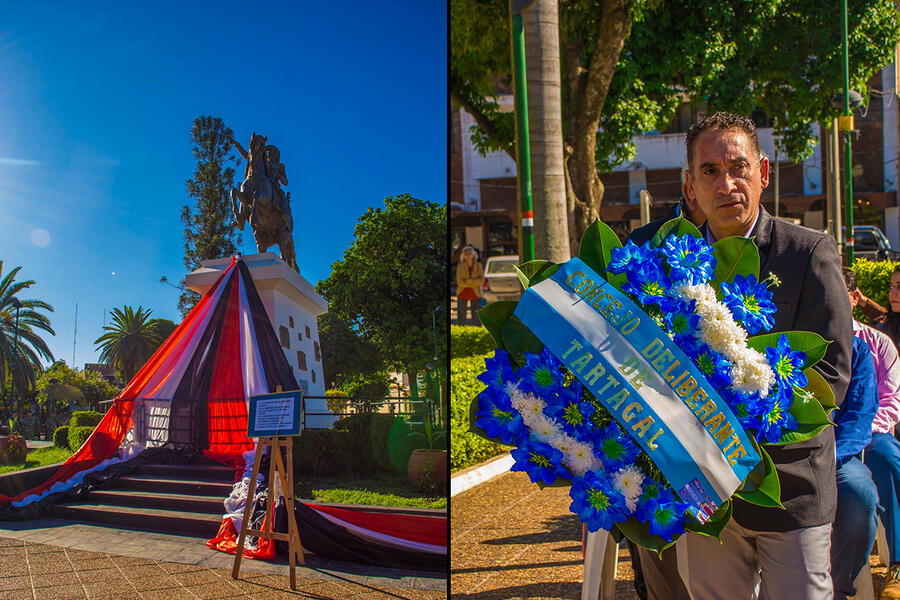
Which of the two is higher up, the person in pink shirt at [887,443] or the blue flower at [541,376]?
the blue flower at [541,376]

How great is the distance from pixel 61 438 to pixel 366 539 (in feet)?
3.97

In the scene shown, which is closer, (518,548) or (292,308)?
(292,308)

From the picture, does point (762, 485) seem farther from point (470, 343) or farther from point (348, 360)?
point (470, 343)

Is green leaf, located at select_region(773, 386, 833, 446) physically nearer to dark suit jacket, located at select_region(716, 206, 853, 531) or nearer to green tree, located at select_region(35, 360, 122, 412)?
dark suit jacket, located at select_region(716, 206, 853, 531)

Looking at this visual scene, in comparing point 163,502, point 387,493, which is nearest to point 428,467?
point 387,493

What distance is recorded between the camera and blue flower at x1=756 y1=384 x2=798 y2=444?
6.10ft

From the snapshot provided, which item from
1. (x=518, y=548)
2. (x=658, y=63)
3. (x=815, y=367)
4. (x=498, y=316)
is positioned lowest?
(x=518, y=548)

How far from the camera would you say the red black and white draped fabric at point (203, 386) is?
2.89 meters

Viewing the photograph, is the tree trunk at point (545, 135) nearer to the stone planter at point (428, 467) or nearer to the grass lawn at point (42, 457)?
the stone planter at point (428, 467)

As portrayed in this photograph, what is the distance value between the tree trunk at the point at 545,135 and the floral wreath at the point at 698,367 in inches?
138

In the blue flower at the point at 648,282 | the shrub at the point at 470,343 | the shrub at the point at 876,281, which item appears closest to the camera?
the blue flower at the point at 648,282

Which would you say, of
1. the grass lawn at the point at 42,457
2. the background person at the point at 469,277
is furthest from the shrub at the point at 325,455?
the background person at the point at 469,277

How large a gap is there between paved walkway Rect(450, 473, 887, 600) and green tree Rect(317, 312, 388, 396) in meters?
1.67

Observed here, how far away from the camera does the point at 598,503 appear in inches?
71.9
